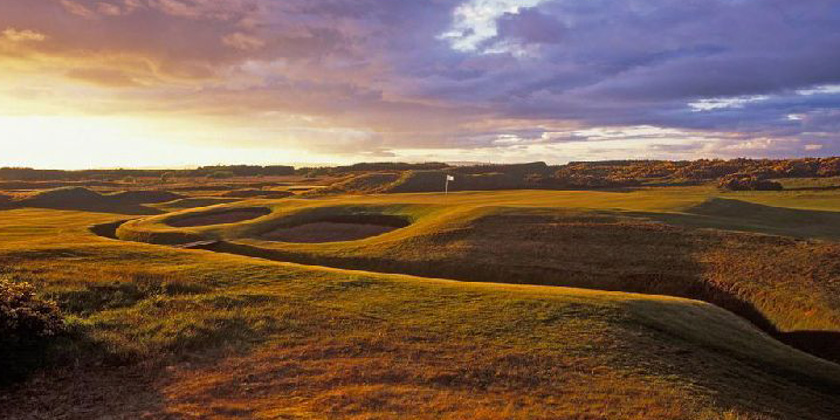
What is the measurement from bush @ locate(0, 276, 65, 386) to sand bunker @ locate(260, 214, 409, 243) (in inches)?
1042

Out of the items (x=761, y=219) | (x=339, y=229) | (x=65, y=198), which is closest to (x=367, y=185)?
(x=65, y=198)

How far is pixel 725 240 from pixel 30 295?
129ft

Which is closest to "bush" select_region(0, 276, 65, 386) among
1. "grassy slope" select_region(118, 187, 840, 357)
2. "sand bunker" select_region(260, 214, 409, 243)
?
"grassy slope" select_region(118, 187, 840, 357)

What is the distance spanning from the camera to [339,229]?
48.4 m

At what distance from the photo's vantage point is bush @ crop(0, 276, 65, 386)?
15859 mm

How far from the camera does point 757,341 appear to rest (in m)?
23.0

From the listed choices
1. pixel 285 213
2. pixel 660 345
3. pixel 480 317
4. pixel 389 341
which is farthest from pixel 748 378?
pixel 285 213

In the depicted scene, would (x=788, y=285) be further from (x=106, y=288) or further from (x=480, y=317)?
(x=106, y=288)

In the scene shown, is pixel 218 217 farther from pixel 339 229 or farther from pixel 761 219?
pixel 761 219

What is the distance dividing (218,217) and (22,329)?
136 ft

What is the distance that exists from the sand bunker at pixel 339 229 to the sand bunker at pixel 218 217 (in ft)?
35.1

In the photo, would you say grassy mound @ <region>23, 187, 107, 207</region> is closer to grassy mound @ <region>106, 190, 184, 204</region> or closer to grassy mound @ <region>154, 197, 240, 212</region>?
grassy mound @ <region>106, 190, 184, 204</region>

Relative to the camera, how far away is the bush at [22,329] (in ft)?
52.0

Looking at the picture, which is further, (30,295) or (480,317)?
(480,317)
